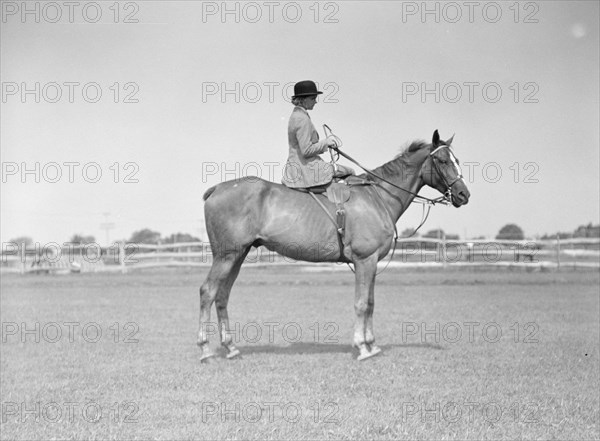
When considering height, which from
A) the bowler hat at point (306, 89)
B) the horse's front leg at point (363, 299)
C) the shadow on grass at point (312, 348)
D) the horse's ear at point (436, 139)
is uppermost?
the bowler hat at point (306, 89)

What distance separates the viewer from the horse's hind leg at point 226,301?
7609mm

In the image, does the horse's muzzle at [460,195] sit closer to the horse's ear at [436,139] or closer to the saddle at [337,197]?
the horse's ear at [436,139]

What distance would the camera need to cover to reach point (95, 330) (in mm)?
12195

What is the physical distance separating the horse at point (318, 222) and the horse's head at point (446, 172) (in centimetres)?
1

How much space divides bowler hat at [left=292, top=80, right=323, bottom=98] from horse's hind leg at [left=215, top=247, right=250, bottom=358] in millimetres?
1982

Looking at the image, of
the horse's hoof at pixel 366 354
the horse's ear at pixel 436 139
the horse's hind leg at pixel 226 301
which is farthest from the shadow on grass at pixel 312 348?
the horse's ear at pixel 436 139

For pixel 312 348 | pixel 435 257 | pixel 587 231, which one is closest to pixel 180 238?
pixel 435 257

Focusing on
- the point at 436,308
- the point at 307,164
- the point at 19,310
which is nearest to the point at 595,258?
the point at 436,308

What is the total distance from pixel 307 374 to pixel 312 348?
1.87 m

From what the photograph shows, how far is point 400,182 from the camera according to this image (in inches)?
347

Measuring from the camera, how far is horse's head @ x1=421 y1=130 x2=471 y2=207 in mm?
7969

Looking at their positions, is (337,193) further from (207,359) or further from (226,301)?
(207,359)

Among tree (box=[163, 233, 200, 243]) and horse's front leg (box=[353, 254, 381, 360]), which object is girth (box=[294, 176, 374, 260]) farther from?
tree (box=[163, 233, 200, 243])

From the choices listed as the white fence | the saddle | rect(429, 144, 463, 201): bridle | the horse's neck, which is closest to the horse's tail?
the saddle
